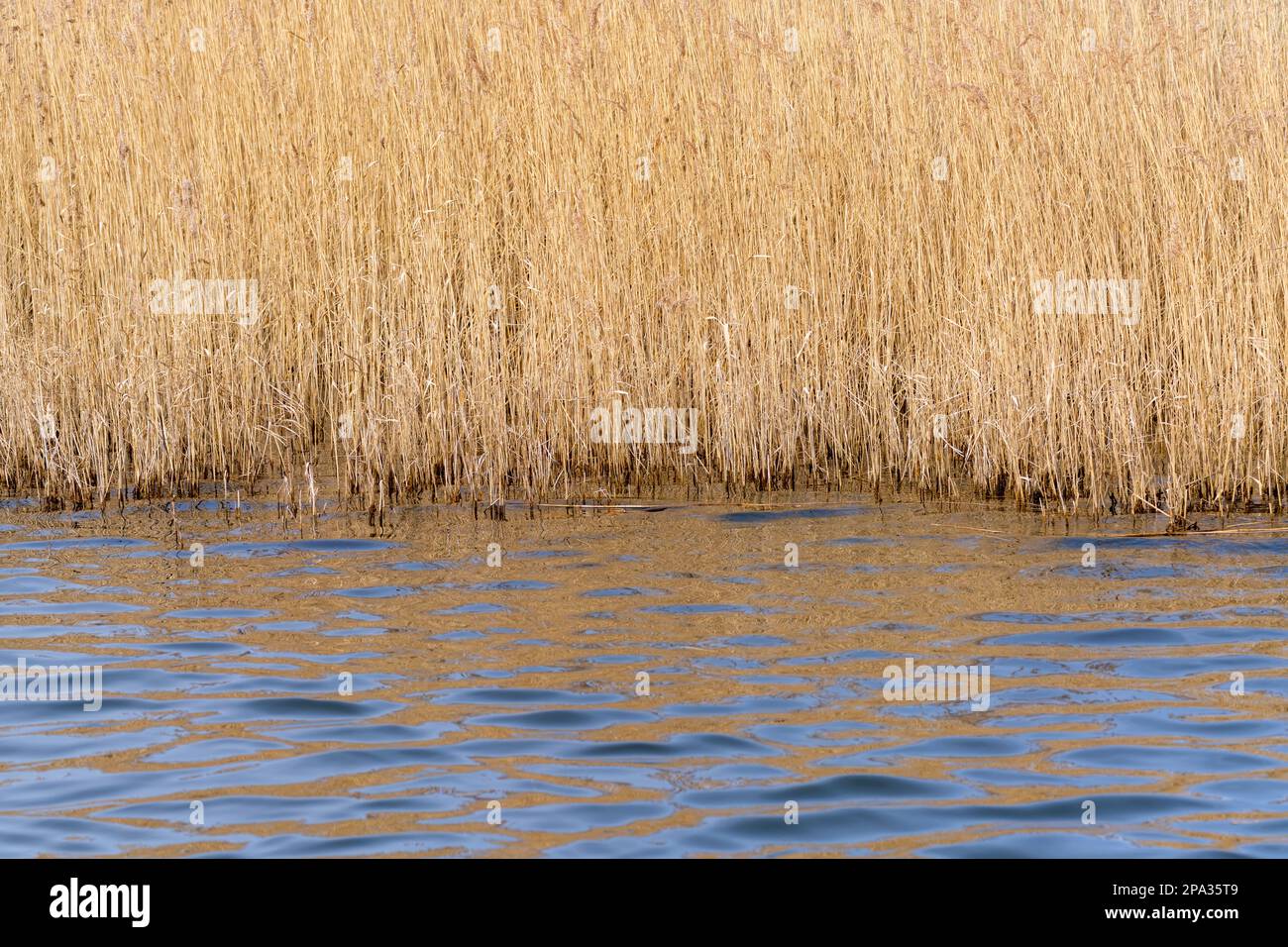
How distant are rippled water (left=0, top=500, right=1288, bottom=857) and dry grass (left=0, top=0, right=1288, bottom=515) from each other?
0.37 m

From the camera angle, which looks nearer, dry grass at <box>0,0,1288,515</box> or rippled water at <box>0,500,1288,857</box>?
rippled water at <box>0,500,1288,857</box>

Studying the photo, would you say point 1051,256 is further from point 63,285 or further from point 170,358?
point 63,285

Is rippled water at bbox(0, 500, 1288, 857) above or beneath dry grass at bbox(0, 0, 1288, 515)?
beneath

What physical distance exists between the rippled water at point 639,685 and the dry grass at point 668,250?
1.22 feet

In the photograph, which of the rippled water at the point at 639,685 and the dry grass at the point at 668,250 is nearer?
the rippled water at the point at 639,685

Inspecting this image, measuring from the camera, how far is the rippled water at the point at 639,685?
3.51 m

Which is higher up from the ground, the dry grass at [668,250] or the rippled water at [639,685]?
the dry grass at [668,250]

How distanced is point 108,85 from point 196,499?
7.23ft

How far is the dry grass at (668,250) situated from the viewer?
626 centimetres

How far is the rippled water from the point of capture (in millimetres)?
3508

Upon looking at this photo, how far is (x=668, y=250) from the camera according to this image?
22.2ft

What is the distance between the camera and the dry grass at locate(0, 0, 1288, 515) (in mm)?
6258

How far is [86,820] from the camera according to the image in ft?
11.6
